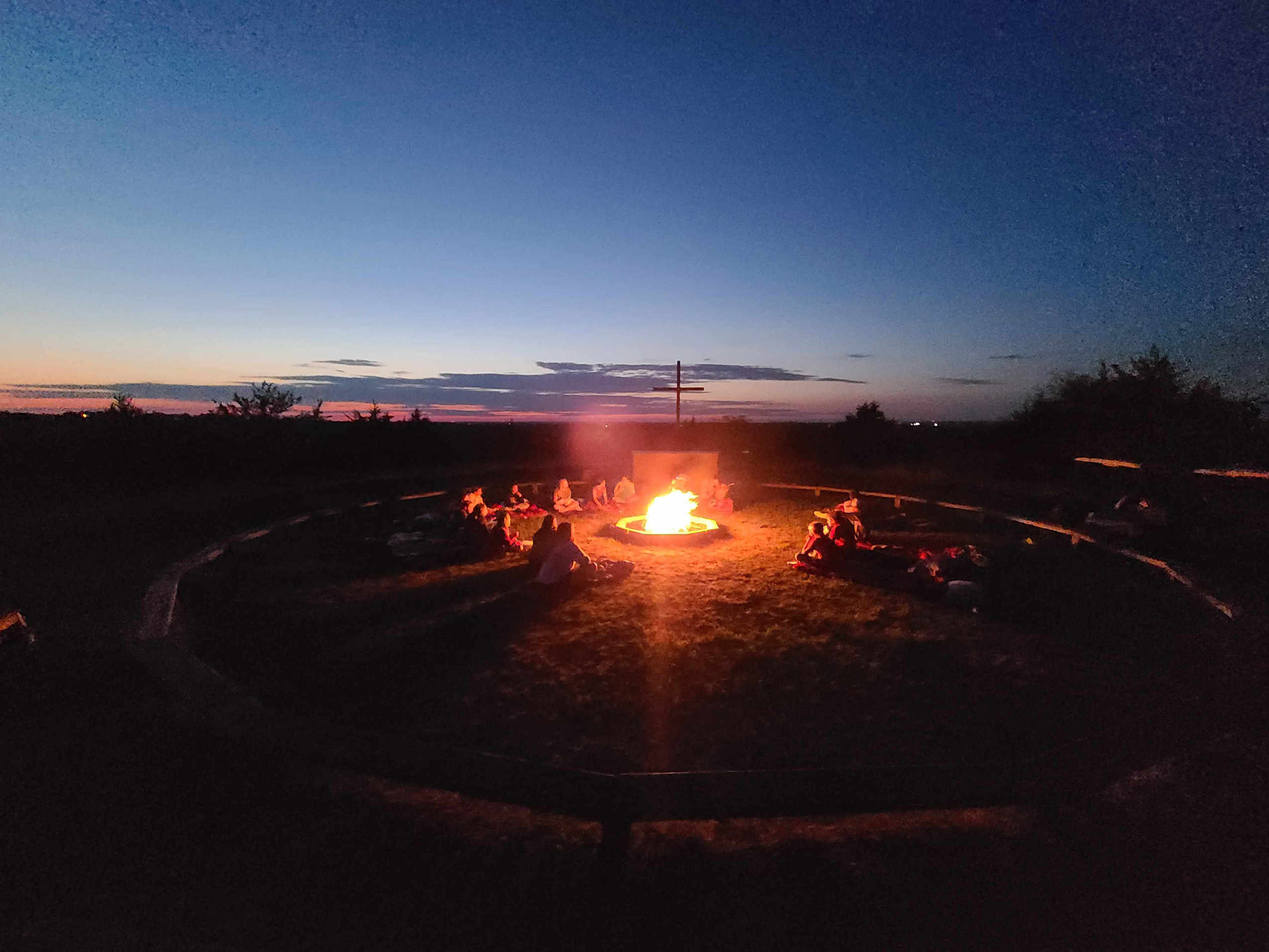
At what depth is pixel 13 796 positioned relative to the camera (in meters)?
4.02

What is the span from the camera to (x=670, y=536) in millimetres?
12867

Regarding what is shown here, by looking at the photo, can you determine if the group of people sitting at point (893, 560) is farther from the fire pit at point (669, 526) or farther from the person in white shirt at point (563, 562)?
the person in white shirt at point (563, 562)

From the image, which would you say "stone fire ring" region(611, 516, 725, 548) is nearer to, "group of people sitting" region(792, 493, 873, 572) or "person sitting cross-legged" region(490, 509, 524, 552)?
"person sitting cross-legged" region(490, 509, 524, 552)

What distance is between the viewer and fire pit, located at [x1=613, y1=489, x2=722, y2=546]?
506 inches

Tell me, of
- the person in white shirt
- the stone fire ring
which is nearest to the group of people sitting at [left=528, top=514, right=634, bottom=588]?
the person in white shirt

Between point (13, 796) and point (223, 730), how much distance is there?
1155 mm

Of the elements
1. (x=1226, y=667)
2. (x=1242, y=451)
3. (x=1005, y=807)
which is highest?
(x=1242, y=451)

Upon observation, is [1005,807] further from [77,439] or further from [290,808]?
[77,439]

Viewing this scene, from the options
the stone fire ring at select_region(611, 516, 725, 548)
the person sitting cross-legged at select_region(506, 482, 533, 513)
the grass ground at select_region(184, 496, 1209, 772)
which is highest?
the person sitting cross-legged at select_region(506, 482, 533, 513)

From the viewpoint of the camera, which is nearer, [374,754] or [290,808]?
[374,754]

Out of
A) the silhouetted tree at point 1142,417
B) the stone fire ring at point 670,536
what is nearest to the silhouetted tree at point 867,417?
the silhouetted tree at point 1142,417

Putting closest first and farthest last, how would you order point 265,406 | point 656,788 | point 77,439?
point 656,788, point 77,439, point 265,406

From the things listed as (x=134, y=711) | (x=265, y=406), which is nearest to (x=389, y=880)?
(x=134, y=711)

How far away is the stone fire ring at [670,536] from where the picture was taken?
12812 millimetres
